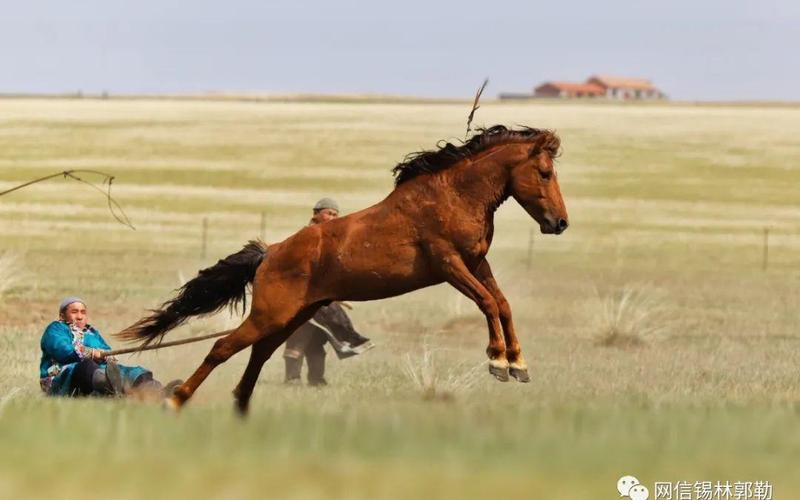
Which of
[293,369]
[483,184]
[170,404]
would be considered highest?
[483,184]

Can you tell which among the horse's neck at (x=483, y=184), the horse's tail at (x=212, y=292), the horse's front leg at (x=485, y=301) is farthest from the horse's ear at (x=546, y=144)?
the horse's tail at (x=212, y=292)

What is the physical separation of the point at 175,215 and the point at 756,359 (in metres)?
28.9

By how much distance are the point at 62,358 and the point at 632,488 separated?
18.5ft

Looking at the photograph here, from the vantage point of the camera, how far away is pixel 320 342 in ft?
48.7

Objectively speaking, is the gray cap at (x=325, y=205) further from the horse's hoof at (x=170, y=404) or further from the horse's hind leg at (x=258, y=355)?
the horse's hoof at (x=170, y=404)

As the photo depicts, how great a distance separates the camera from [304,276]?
34.4 feet

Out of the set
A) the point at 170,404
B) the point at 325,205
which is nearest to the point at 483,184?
the point at 170,404

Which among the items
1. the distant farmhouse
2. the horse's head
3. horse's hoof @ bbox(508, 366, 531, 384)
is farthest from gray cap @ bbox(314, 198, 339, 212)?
the distant farmhouse

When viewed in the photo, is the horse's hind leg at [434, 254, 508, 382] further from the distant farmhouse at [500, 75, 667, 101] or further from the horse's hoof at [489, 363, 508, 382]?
→ the distant farmhouse at [500, 75, 667, 101]

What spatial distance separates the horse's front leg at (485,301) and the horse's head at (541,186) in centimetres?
56

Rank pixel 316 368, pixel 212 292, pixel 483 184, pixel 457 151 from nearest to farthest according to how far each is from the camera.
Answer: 1. pixel 483 184
2. pixel 457 151
3. pixel 212 292
4. pixel 316 368

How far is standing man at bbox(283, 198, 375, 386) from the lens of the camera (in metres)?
14.7

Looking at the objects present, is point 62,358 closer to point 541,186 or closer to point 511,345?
point 511,345

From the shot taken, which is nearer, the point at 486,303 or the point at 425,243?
the point at 486,303
